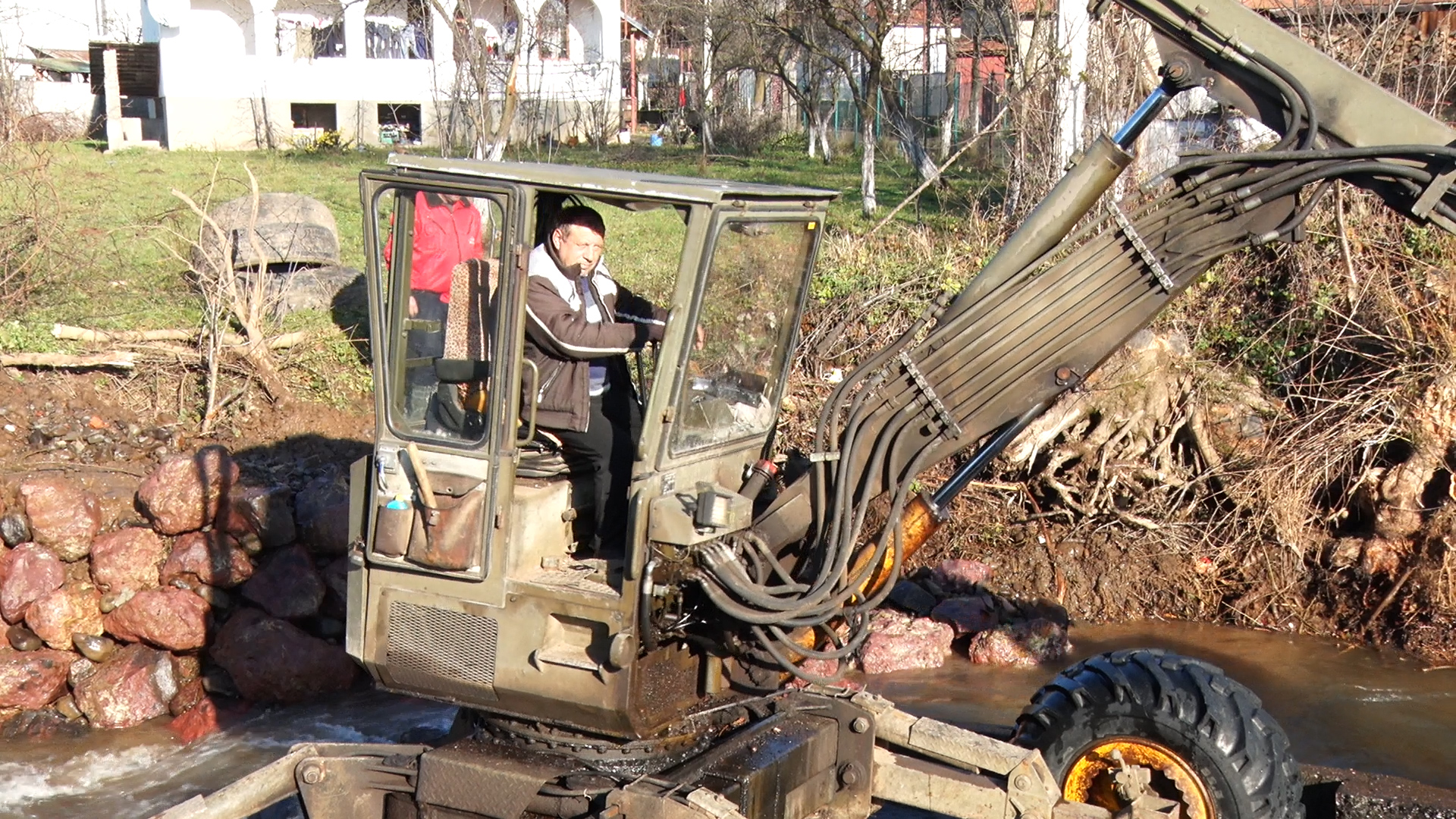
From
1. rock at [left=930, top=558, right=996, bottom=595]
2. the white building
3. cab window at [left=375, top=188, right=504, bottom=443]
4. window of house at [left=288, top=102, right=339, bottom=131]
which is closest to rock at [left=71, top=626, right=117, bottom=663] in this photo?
cab window at [left=375, top=188, right=504, bottom=443]

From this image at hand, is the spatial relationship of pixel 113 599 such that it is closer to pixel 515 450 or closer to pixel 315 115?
pixel 515 450

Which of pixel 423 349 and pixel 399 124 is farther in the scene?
pixel 399 124

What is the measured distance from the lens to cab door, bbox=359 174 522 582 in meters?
4.81

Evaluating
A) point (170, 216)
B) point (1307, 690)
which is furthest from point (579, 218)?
point (170, 216)

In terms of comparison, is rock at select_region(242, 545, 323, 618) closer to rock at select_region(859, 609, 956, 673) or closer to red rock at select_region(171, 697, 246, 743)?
red rock at select_region(171, 697, 246, 743)

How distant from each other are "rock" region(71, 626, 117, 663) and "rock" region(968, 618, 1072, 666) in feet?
17.7

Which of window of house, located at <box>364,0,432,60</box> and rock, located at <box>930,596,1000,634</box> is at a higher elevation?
window of house, located at <box>364,0,432,60</box>

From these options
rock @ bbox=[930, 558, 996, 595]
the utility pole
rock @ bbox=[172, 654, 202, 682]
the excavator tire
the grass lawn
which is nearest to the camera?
the excavator tire

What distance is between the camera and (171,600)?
8922 mm

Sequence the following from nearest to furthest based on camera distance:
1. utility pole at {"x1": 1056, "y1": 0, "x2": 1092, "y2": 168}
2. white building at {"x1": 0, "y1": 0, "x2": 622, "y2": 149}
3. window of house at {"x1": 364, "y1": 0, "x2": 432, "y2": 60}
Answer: utility pole at {"x1": 1056, "y1": 0, "x2": 1092, "y2": 168} < white building at {"x1": 0, "y1": 0, "x2": 622, "y2": 149} < window of house at {"x1": 364, "y1": 0, "x2": 432, "y2": 60}

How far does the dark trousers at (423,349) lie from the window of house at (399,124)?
1011 inches

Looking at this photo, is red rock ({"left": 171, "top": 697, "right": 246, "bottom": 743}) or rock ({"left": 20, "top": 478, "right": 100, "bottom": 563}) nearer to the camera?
red rock ({"left": 171, "top": 697, "right": 246, "bottom": 743})

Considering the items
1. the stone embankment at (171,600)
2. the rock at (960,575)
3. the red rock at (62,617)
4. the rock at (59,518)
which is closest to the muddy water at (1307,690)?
the rock at (960,575)

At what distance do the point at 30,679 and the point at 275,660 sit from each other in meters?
1.43
